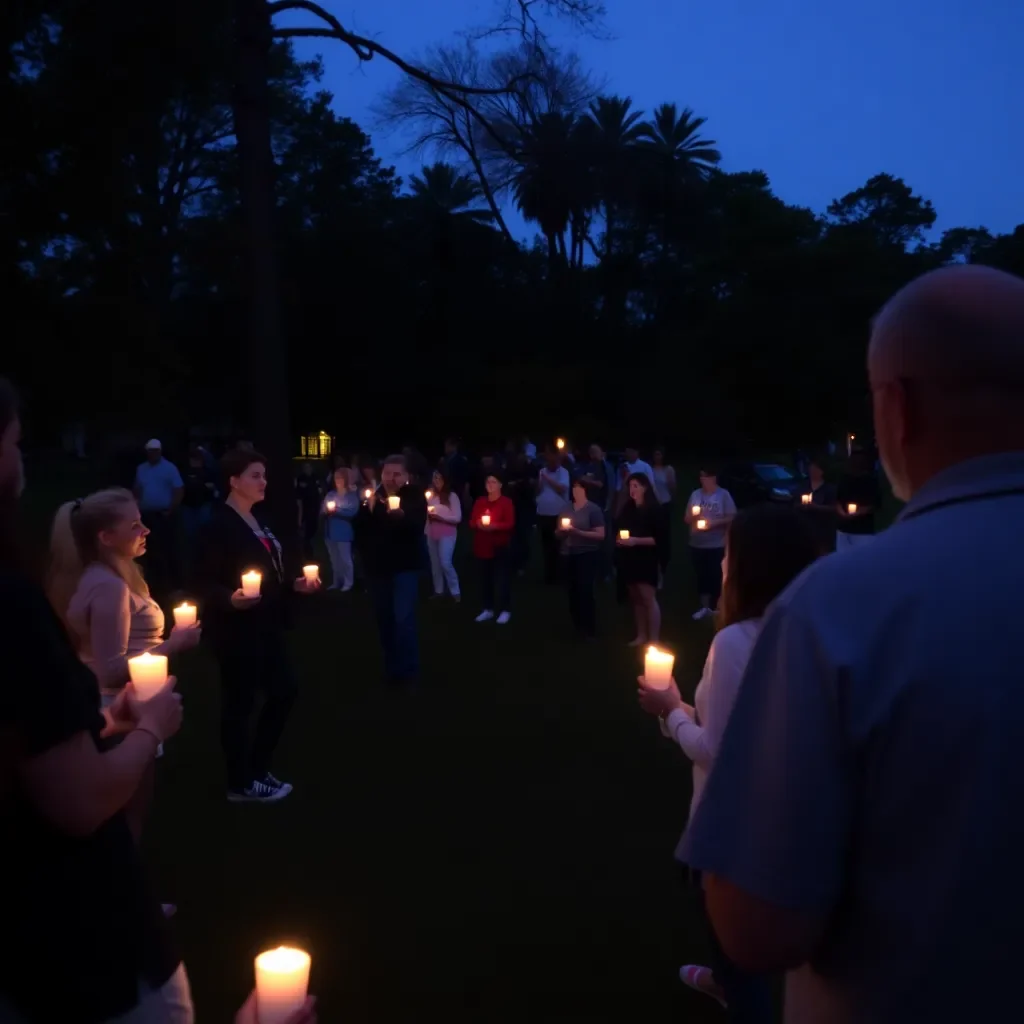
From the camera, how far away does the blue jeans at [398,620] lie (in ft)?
29.1

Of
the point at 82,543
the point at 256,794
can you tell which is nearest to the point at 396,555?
the point at 256,794

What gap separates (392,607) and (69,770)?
7.30 meters

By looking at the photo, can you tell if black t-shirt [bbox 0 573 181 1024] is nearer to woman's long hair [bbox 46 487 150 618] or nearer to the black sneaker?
woman's long hair [bbox 46 487 150 618]

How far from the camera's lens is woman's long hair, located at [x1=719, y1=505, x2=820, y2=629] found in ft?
10.9

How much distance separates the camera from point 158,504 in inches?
547

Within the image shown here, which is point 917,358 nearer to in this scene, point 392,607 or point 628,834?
point 628,834

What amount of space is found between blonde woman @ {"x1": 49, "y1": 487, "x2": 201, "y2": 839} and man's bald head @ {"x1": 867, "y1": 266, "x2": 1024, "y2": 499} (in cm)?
375

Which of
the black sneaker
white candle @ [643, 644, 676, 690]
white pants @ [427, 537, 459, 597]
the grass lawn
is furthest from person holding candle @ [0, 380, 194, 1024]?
white pants @ [427, 537, 459, 597]

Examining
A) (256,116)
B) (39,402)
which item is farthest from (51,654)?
(39,402)

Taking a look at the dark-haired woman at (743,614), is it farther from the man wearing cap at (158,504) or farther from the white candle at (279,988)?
the man wearing cap at (158,504)

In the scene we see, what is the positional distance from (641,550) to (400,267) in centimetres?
3321

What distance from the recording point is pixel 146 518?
543 inches

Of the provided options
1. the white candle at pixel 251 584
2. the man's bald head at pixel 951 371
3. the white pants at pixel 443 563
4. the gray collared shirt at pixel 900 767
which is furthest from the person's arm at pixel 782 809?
the white pants at pixel 443 563

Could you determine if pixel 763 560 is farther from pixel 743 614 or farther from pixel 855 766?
pixel 855 766
